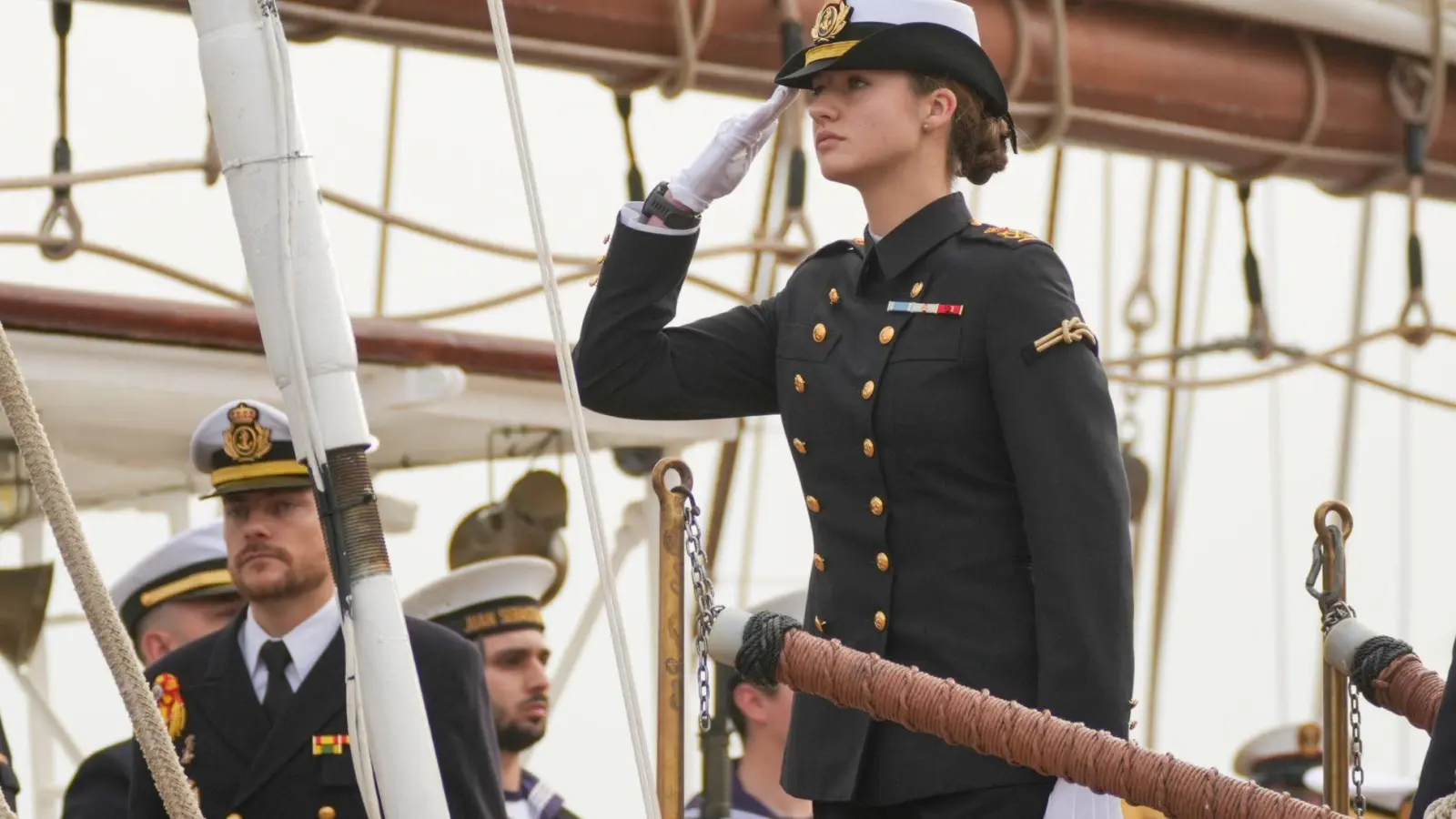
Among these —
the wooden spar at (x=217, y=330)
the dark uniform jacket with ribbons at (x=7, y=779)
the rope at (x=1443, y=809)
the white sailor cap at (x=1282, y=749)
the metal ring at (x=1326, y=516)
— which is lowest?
the rope at (x=1443, y=809)

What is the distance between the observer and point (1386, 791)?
23.8ft

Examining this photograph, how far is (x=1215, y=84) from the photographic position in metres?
6.55

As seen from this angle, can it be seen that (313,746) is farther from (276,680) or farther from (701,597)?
(701,597)

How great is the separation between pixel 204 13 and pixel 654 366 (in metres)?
0.61

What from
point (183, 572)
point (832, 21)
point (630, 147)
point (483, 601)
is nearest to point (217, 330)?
point (183, 572)

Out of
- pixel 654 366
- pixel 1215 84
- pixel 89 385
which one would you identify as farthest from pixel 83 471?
pixel 654 366

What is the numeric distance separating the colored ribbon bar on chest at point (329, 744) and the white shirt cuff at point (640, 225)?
3.67ft

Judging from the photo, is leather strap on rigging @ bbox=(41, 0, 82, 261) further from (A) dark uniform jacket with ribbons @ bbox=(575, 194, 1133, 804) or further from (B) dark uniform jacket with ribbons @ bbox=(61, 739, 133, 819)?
(A) dark uniform jacket with ribbons @ bbox=(575, 194, 1133, 804)

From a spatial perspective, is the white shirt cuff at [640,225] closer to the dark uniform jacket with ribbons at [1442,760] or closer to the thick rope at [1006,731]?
the thick rope at [1006,731]

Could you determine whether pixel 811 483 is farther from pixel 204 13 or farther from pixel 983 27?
pixel 983 27

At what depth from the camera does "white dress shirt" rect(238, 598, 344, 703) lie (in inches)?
148

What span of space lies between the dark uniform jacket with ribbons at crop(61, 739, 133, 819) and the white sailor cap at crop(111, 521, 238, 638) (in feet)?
2.08

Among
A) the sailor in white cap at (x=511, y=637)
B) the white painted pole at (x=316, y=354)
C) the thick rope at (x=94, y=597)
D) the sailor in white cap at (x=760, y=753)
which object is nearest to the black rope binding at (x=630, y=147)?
the sailor in white cap at (x=511, y=637)

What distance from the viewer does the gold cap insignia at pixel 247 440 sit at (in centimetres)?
393
